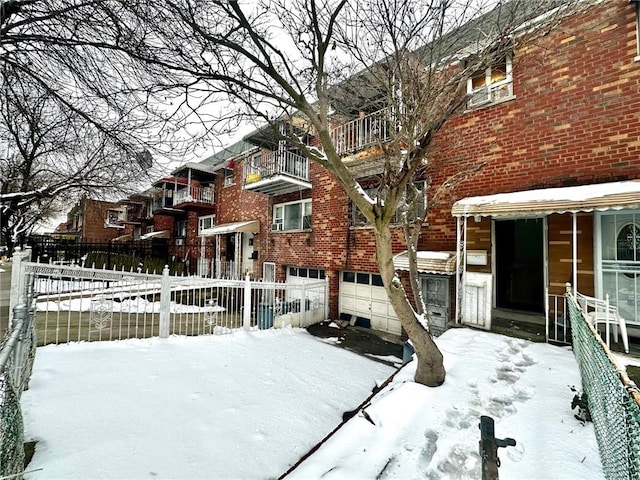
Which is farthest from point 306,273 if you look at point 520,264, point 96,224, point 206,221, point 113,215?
point 113,215

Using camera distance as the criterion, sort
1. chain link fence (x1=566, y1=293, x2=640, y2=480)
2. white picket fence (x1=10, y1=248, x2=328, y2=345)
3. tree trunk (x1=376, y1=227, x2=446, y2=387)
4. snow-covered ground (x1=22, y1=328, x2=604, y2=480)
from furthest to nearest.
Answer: white picket fence (x1=10, y1=248, x2=328, y2=345), tree trunk (x1=376, y1=227, x2=446, y2=387), snow-covered ground (x1=22, y1=328, x2=604, y2=480), chain link fence (x1=566, y1=293, x2=640, y2=480)

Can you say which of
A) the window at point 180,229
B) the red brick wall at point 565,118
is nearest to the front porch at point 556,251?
the red brick wall at point 565,118

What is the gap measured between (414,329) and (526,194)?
13.0ft

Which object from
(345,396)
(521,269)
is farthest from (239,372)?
(521,269)

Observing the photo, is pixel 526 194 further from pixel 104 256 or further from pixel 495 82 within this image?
pixel 104 256

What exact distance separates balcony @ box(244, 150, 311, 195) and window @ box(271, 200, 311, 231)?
69 cm

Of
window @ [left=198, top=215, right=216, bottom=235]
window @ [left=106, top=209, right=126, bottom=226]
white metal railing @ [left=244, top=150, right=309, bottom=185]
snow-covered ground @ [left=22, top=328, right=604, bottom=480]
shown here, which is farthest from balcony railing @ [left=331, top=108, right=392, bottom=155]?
window @ [left=106, top=209, right=126, bottom=226]

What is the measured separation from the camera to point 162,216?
23.5 metres

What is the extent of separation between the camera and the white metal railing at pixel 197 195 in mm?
16606

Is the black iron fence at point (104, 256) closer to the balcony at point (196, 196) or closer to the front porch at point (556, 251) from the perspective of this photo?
the balcony at point (196, 196)

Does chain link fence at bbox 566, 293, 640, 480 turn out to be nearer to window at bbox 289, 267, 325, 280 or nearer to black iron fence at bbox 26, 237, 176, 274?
window at bbox 289, 267, 325, 280

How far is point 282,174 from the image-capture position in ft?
34.7

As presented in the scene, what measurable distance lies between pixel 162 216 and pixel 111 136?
68.5 feet

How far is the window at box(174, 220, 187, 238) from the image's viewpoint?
20.8 m
